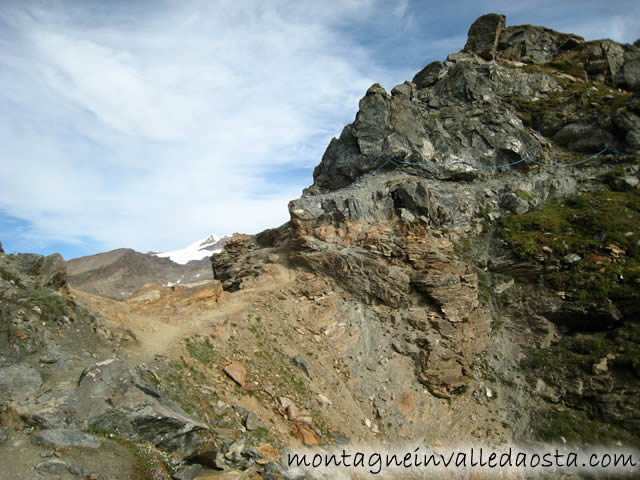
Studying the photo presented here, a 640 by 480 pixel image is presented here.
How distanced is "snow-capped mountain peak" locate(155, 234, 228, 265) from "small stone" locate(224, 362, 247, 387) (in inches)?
3269

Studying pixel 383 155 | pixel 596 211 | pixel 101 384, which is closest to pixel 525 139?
pixel 596 211

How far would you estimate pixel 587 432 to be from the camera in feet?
49.8

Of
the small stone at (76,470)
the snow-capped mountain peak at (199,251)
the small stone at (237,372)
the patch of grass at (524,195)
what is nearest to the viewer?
the small stone at (76,470)

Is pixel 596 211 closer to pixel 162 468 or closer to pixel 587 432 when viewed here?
pixel 587 432

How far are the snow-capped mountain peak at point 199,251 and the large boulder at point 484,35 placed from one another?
71222mm

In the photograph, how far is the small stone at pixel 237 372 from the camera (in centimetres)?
1429

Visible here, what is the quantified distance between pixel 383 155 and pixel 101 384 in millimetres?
22450

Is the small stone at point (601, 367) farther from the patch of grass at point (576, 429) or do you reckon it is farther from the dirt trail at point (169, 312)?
the dirt trail at point (169, 312)

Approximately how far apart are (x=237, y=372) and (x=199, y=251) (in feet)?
308

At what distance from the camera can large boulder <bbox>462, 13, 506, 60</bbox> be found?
4119 cm

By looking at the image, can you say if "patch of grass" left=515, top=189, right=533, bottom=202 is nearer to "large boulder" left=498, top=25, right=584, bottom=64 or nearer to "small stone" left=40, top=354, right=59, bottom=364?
"large boulder" left=498, top=25, right=584, bottom=64

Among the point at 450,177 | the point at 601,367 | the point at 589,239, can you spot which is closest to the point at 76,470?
the point at 601,367

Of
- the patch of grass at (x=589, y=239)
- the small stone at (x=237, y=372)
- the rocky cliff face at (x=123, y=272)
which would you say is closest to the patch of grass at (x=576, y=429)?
the patch of grass at (x=589, y=239)

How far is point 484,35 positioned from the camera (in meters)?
41.9
